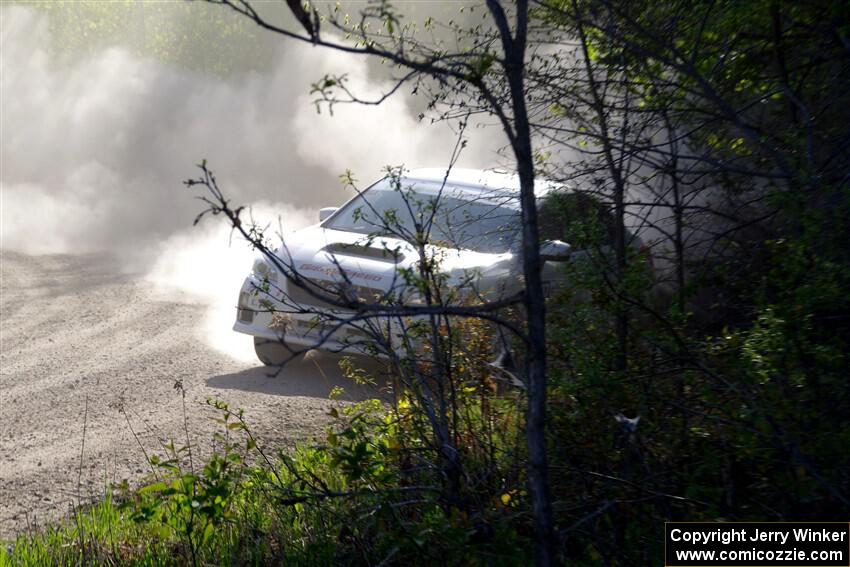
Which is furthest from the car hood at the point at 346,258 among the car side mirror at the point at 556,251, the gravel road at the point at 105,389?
the car side mirror at the point at 556,251

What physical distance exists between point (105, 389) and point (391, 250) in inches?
163

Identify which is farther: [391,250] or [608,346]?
[391,250]

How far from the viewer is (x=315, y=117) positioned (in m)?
22.5

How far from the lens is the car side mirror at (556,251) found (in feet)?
15.2

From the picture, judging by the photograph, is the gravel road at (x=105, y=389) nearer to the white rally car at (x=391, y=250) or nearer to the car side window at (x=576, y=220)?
the white rally car at (x=391, y=250)

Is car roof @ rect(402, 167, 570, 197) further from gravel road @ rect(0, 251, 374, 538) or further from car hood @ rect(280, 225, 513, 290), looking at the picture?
gravel road @ rect(0, 251, 374, 538)

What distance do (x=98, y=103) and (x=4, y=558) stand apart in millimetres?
20988

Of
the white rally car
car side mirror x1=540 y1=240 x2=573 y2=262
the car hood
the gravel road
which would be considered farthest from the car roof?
the gravel road

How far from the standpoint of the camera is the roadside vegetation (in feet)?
11.4

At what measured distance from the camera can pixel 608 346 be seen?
430 cm

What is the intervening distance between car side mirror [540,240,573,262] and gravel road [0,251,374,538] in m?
2.20

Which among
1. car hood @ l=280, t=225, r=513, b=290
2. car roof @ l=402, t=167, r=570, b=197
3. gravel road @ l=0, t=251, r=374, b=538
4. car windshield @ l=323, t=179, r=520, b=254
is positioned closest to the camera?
car windshield @ l=323, t=179, r=520, b=254

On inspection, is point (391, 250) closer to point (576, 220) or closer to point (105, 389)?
point (576, 220)

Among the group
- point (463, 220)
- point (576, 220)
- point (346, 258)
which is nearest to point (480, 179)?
point (463, 220)
